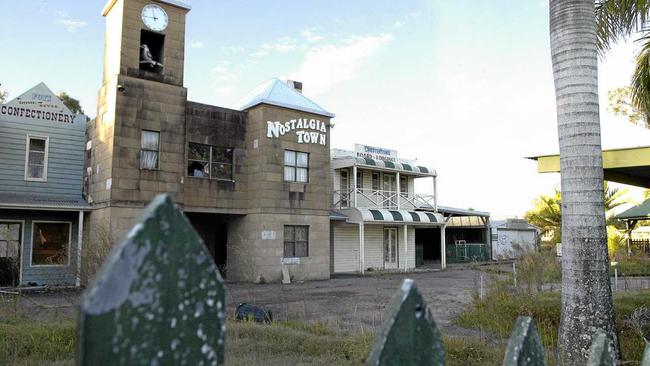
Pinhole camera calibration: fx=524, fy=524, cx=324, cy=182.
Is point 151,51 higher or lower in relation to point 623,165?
higher

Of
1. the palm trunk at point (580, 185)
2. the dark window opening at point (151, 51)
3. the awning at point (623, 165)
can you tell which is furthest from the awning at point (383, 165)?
the palm trunk at point (580, 185)

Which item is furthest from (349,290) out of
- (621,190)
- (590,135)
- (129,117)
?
(621,190)

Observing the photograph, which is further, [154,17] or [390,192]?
[390,192]

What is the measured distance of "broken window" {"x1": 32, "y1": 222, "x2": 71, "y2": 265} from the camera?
61.5ft

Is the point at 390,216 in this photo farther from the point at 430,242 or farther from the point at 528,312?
the point at 528,312

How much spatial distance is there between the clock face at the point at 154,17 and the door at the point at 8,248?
8.49 metres

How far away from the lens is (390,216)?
89.1 feet

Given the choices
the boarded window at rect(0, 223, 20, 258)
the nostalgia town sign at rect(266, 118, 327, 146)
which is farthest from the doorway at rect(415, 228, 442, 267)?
the boarded window at rect(0, 223, 20, 258)

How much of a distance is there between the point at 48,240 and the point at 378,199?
16.4m

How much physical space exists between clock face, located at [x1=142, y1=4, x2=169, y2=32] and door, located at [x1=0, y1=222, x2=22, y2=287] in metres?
8.49

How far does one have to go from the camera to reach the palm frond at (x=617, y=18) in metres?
10.0

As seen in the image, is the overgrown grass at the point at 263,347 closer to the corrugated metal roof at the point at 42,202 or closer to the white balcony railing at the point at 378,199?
the corrugated metal roof at the point at 42,202

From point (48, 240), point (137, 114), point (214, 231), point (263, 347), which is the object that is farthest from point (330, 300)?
point (48, 240)

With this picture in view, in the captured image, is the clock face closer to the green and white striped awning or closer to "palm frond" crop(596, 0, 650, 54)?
the green and white striped awning
